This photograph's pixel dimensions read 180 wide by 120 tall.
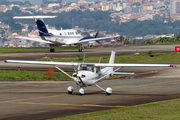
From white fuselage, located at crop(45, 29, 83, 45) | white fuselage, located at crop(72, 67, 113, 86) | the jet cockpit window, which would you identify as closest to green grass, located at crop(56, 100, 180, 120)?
white fuselage, located at crop(72, 67, 113, 86)

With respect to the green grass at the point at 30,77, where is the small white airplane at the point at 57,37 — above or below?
above

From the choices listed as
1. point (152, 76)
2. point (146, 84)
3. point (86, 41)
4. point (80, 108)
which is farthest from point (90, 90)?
point (86, 41)

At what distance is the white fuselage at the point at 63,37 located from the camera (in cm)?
6851

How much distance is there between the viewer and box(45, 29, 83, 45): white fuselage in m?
68.5

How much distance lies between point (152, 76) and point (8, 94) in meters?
14.8

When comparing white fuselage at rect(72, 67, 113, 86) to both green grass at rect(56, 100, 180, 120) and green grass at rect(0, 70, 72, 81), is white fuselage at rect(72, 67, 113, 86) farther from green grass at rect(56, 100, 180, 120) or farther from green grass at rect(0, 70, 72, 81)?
green grass at rect(0, 70, 72, 81)

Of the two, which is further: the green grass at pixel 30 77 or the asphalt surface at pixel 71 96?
the green grass at pixel 30 77

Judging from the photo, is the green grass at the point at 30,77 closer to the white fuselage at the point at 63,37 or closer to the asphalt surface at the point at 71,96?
the asphalt surface at the point at 71,96

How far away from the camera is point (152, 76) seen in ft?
114

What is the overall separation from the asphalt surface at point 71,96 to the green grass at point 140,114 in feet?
3.79

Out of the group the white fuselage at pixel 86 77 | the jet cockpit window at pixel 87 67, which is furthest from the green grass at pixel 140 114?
the jet cockpit window at pixel 87 67

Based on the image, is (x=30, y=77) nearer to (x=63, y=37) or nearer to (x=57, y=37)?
(x=57, y=37)

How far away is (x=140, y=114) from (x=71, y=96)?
7.17 meters

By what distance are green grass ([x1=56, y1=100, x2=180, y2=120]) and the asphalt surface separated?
45.4 inches
